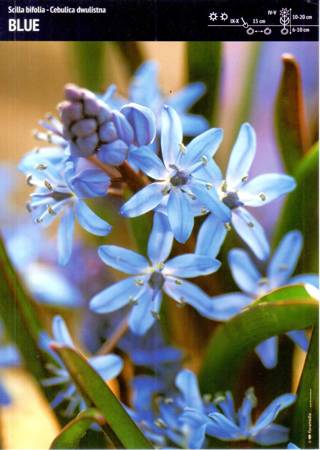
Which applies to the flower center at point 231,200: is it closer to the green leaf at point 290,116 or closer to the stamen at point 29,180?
the green leaf at point 290,116

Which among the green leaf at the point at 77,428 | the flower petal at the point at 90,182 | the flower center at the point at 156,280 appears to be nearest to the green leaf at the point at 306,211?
the flower center at the point at 156,280

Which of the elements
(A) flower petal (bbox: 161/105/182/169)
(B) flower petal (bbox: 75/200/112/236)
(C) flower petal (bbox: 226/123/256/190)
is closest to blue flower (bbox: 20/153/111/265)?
(B) flower petal (bbox: 75/200/112/236)

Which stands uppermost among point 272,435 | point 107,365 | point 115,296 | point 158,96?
point 158,96

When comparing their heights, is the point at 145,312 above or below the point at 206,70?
below

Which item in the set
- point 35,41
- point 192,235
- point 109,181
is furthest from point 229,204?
point 35,41

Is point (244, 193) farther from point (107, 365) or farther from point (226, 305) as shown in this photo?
point (107, 365)

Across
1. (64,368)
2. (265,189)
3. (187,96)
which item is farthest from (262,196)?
(64,368)
